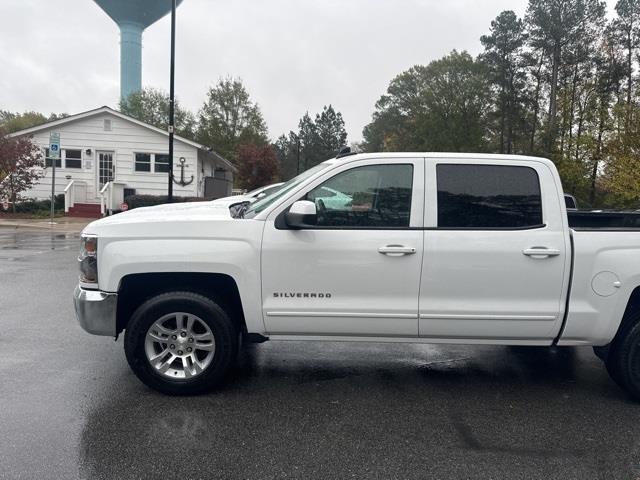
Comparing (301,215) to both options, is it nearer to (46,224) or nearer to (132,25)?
(46,224)

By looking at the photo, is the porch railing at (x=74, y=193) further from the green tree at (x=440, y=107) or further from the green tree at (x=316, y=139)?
the green tree at (x=316, y=139)

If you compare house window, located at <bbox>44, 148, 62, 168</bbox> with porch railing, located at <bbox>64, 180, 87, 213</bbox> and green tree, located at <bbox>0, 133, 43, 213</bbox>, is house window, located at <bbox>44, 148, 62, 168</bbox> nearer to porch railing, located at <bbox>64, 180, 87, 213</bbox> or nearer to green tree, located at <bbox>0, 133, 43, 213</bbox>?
porch railing, located at <bbox>64, 180, 87, 213</bbox>

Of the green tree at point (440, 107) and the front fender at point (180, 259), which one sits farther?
the green tree at point (440, 107)

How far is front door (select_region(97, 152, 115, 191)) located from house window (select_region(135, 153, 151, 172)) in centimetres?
Result: 118

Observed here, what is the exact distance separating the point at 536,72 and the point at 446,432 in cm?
Result: 4338

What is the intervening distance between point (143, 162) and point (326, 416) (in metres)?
23.0

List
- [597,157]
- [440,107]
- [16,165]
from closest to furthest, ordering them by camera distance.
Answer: [16,165] < [597,157] < [440,107]

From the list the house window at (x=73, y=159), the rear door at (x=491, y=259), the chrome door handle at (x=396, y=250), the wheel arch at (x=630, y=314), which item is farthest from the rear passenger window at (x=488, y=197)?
the house window at (x=73, y=159)

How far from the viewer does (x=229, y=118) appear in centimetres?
5372

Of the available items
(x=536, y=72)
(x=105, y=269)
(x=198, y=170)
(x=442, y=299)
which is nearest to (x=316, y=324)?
(x=442, y=299)

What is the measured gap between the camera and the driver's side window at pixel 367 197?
13.7 feet

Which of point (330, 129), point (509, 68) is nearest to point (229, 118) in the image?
point (509, 68)

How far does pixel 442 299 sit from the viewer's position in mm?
4129

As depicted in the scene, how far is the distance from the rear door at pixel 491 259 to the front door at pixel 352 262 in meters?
0.15
